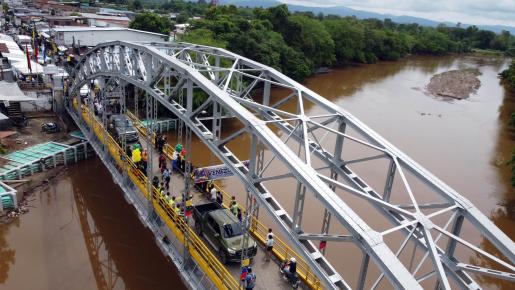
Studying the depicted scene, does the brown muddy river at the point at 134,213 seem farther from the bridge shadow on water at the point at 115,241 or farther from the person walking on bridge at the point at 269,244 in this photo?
the person walking on bridge at the point at 269,244

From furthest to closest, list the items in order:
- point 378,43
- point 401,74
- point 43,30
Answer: point 378,43
point 401,74
point 43,30

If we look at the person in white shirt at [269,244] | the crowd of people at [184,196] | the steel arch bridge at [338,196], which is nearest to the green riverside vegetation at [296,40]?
the crowd of people at [184,196]

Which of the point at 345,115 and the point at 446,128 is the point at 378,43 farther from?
the point at 345,115

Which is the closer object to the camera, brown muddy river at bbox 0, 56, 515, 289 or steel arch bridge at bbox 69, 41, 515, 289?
steel arch bridge at bbox 69, 41, 515, 289

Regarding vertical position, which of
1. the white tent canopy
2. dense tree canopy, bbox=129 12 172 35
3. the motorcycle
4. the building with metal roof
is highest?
dense tree canopy, bbox=129 12 172 35

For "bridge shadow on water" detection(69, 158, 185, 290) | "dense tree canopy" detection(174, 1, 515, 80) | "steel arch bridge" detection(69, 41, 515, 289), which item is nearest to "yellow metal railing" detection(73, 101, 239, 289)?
"steel arch bridge" detection(69, 41, 515, 289)

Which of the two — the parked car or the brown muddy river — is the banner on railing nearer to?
the parked car

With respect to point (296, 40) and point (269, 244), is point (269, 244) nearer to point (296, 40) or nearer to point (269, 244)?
point (269, 244)

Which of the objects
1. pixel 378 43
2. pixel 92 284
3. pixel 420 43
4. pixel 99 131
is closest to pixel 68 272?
pixel 92 284
